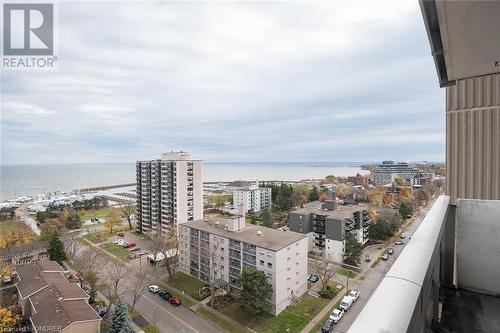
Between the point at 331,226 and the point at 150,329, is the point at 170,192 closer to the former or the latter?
the point at 331,226

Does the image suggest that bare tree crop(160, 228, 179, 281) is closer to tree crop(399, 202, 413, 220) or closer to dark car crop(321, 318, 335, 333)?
dark car crop(321, 318, 335, 333)

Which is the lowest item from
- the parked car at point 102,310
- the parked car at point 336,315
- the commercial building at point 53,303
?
the parked car at point 102,310

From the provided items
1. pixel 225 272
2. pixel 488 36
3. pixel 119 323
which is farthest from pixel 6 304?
pixel 488 36

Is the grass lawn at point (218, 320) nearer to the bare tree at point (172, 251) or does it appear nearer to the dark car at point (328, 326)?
the dark car at point (328, 326)

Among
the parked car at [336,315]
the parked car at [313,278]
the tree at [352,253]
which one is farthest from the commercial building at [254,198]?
the parked car at [336,315]

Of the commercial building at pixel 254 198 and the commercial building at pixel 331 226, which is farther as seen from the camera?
the commercial building at pixel 254 198
